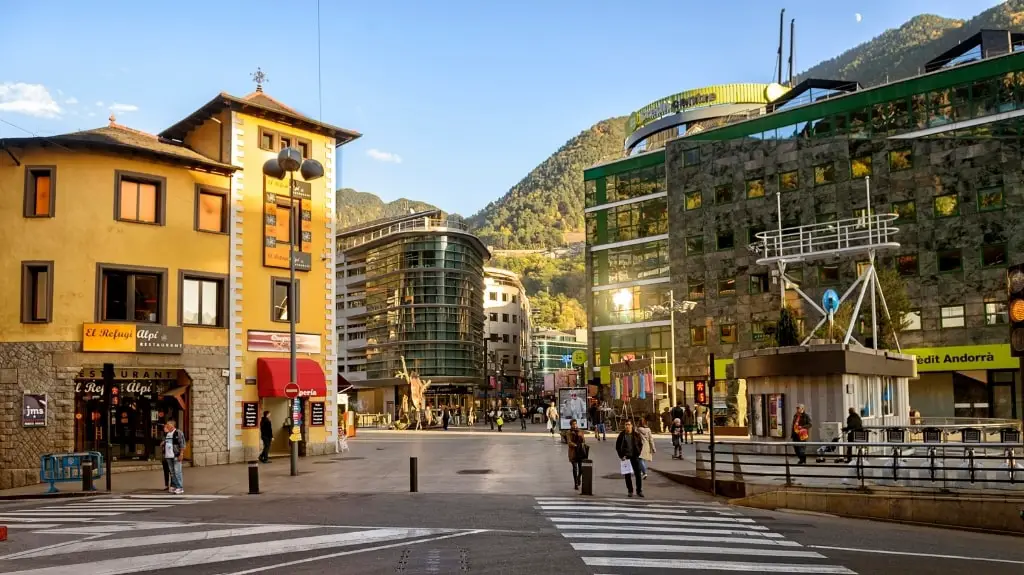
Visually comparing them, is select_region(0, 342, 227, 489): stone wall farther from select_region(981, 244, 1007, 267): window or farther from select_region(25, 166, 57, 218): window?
select_region(981, 244, 1007, 267): window

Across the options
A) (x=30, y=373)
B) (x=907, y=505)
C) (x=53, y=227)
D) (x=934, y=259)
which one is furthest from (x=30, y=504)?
(x=934, y=259)

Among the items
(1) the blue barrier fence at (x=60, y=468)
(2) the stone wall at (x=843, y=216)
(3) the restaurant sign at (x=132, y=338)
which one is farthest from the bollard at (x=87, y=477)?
(2) the stone wall at (x=843, y=216)

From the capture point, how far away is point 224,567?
10953 mm

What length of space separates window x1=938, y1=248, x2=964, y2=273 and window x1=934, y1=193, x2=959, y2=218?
7.28ft

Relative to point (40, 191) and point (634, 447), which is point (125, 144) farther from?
point (634, 447)

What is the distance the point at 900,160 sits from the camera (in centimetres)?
5441

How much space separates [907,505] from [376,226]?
98.9 m

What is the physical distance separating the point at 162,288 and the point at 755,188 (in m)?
42.7

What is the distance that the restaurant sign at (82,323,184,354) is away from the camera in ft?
94.2

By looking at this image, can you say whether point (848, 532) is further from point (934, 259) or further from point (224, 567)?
point (934, 259)

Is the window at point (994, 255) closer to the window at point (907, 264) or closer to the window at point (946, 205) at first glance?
the window at point (946, 205)

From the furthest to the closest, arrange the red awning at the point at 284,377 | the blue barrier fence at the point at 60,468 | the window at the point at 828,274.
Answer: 1. the window at the point at 828,274
2. the red awning at the point at 284,377
3. the blue barrier fence at the point at 60,468

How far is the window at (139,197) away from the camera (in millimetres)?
29922

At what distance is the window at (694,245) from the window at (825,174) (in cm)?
948
